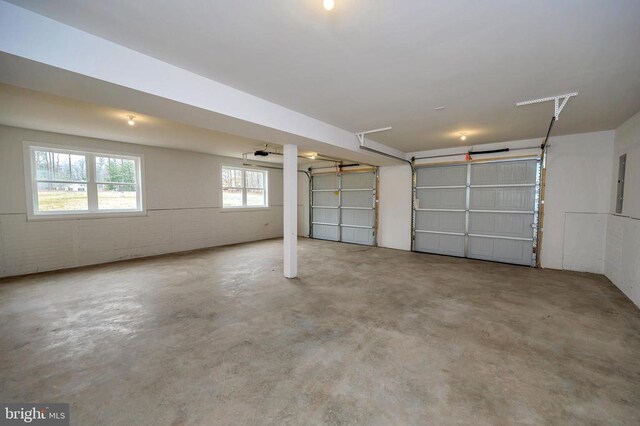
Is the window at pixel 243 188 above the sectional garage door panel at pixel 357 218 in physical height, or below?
above

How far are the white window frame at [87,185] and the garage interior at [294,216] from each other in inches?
1.6

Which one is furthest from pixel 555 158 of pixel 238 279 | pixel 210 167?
pixel 210 167

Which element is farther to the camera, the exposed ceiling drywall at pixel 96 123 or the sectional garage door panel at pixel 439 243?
the sectional garage door panel at pixel 439 243

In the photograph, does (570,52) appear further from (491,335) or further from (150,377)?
(150,377)

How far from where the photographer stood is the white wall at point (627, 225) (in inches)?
144

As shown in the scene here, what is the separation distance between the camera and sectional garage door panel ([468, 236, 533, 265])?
222 inches

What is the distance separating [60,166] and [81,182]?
16.8 inches

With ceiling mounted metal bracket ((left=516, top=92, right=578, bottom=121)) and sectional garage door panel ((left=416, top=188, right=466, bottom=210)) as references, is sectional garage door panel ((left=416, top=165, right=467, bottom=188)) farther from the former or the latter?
ceiling mounted metal bracket ((left=516, top=92, right=578, bottom=121))

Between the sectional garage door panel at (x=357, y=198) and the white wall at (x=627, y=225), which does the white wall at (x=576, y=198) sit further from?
the sectional garage door panel at (x=357, y=198)

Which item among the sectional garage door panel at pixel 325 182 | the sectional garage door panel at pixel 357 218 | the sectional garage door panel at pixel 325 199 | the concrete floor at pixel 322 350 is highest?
the sectional garage door panel at pixel 325 182

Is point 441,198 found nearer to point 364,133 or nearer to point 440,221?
point 440,221

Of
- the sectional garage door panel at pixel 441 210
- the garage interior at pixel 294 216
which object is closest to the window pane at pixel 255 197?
the garage interior at pixel 294 216

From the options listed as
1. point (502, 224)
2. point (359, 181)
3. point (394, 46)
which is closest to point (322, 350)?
point (394, 46)
